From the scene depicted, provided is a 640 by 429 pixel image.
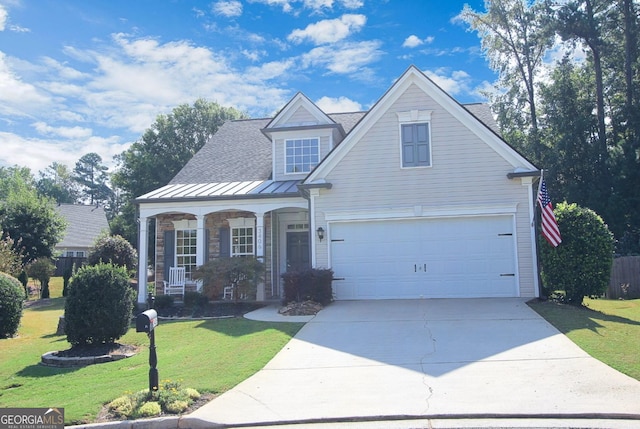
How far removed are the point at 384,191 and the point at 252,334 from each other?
6200 millimetres

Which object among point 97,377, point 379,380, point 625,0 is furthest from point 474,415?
point 625,0

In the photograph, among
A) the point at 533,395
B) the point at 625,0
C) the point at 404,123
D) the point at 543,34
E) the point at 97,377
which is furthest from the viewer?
the point at 543,34

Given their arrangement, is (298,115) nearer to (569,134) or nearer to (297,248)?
(297,248)

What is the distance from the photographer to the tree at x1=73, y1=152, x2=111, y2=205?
9056cm

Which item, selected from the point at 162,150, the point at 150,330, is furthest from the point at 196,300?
the point at 162,150

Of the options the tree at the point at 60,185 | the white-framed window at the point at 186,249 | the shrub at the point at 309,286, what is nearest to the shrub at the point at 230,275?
the shrub at the point at 309,286

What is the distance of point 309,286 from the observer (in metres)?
13.9

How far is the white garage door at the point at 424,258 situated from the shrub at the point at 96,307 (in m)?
6.47

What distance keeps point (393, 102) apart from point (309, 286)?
5752 millimetres

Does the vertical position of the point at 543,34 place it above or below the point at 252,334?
above

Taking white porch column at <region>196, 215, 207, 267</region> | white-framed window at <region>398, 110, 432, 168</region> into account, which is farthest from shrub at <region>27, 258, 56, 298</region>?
white-framed window at <region>398, 110, 432, 168</region>

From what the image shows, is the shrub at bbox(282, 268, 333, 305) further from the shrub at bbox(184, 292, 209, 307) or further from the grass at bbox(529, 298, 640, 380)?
the grass at bbox(529, 298, 640, 380)

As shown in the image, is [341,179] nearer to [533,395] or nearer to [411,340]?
[411,340]

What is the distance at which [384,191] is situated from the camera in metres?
15.0
